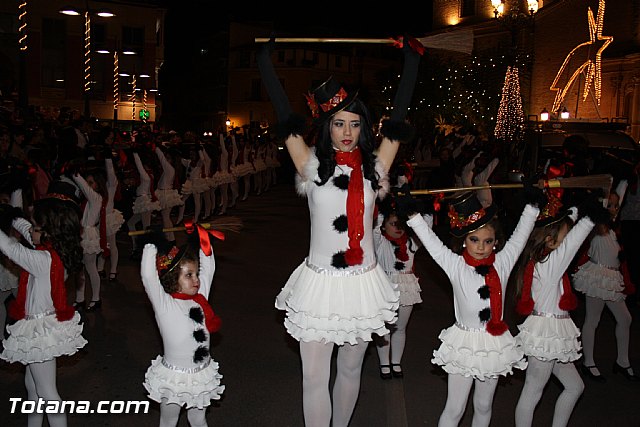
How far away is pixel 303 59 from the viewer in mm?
62375

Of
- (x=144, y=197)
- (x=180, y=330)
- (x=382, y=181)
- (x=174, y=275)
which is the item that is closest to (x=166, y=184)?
(x=144, y=197)

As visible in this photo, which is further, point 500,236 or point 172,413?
point 500,236

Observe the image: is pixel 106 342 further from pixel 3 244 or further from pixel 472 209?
pixel 472 209

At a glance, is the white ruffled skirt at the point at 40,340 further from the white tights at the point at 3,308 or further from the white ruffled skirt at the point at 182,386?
the white tights at the point at 3,308

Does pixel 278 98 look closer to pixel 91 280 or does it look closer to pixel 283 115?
pixel 283 115

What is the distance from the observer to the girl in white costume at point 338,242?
4.28 meters

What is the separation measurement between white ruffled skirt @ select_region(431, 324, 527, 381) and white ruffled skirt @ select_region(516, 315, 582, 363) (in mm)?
245

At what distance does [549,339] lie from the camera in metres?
5.01

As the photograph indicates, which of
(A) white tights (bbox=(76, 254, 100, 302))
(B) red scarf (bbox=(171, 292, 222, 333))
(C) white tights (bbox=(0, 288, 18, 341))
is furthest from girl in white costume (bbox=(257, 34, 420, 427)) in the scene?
(A) white tights (bbox=(76, 254, 100, 302))

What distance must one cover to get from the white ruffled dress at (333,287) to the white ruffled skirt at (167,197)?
895cm

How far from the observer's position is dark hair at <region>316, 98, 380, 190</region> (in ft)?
14.5

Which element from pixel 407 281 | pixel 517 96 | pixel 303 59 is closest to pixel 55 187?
pixel 407 281

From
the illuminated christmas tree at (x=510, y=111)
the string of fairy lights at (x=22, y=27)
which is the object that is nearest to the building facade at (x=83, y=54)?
the illuminated christmas tree at (x=510, y=111)

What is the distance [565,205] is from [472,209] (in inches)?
43.2
